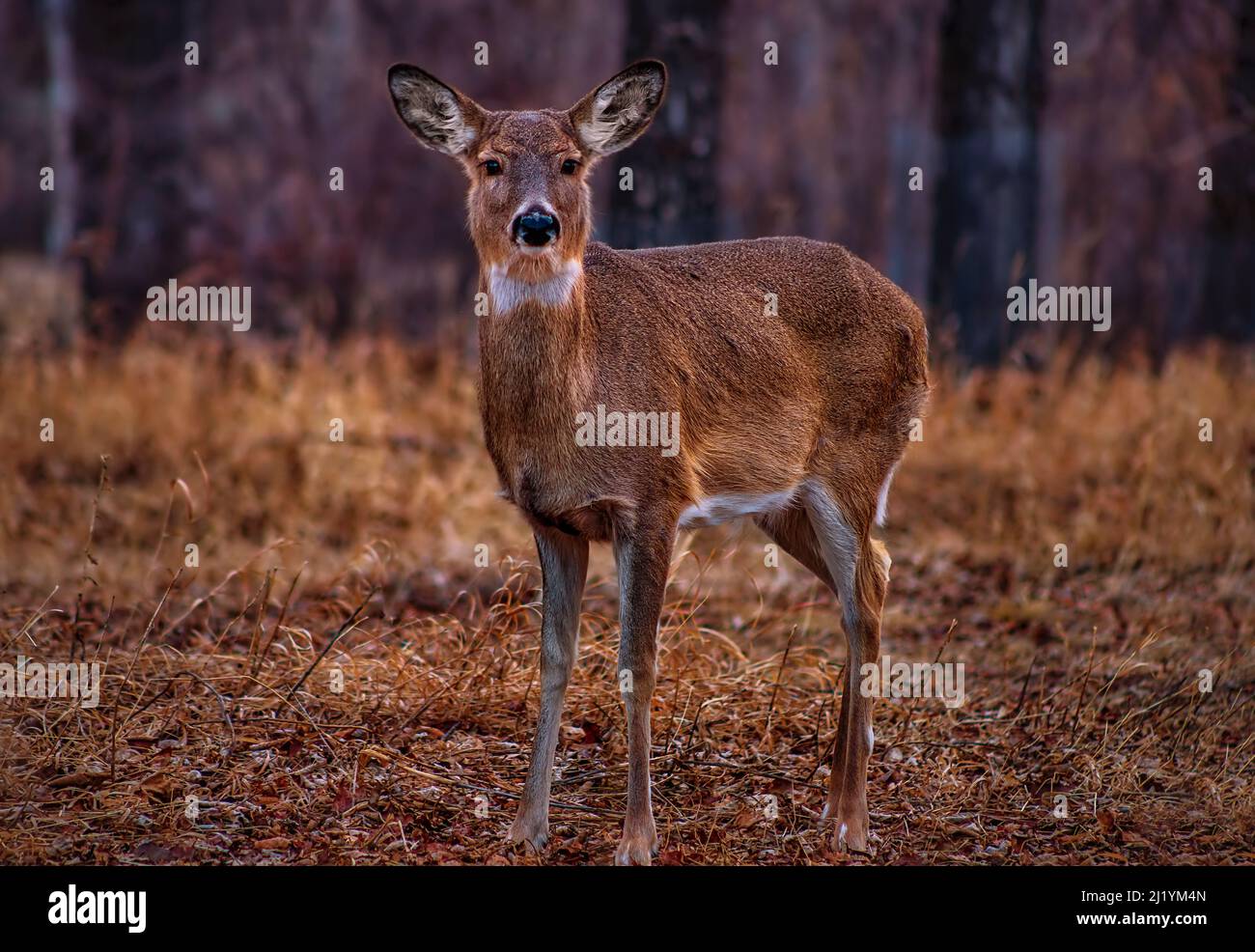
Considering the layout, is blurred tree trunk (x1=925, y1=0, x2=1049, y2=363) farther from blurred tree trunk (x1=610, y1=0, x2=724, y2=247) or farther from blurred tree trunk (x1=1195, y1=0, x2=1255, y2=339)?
blurred tree trunk (x1=610, y1=0, x2=724, y2=247)

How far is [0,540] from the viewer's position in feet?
32.3

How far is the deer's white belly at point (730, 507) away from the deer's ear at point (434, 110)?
1.75 m

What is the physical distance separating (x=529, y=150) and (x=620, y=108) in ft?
1.80

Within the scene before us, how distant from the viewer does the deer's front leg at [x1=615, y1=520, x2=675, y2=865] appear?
576 cm

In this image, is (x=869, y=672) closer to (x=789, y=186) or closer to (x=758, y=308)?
(x=758, y=308)

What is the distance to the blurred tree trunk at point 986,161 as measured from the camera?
13672 millimetres

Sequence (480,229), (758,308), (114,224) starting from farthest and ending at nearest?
(114,224) → (758,308) → (480,229)

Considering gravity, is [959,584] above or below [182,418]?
below

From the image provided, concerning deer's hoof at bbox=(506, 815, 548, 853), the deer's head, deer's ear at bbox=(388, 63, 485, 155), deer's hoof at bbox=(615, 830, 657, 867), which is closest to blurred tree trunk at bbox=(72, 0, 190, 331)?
deer's ear at bbox=(388, 63, 485, 155)

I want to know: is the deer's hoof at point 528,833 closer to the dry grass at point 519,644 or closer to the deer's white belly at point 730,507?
the dry grass at point 519,644

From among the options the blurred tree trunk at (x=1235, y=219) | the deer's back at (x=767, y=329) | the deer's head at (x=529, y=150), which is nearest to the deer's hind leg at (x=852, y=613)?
the deer's back at (x=767, y=329)

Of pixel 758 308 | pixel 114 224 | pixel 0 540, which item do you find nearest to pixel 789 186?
pixel 114 224

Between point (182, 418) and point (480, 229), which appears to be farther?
point (182, 418)

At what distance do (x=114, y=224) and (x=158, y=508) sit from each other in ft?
24.8
